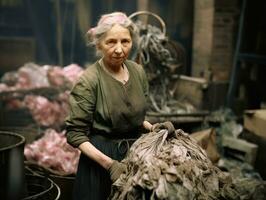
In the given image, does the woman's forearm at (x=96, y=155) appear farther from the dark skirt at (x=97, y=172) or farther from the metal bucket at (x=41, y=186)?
the metal bucket at (x=41, y=186)

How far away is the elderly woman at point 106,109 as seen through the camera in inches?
154

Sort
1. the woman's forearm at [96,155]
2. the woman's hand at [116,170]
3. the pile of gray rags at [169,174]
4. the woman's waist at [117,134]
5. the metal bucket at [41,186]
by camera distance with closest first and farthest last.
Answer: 1. the pile of gray rags at [169,174]
2. the woman's hand at [116,170]
3. the woman's forearm at [96,155]
4. the woman's waist at [117,134]
5. the metal bucket at [41,186]

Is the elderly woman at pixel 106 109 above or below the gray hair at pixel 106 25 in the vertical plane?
below

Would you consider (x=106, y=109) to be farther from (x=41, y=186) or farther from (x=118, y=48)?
(x=41, y=186)

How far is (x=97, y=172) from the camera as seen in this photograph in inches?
165

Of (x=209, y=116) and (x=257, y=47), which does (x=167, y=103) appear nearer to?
(x=209, y=116)

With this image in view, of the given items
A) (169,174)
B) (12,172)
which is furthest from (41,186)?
(169,174)

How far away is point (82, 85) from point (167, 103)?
14.2ft

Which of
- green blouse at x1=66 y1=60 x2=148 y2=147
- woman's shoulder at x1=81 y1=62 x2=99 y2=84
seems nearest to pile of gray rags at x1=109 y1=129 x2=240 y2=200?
green blouse at x1=66 y1=60 x2=148 y2=147

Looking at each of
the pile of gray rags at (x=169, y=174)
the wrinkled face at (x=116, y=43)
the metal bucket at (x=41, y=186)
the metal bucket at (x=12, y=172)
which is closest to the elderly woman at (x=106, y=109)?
the wrinkled face at (x=116, y=43)

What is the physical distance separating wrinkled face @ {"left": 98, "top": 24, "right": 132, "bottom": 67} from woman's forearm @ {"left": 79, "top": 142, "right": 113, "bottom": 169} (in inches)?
31.1

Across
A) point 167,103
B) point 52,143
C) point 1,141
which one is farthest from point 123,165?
point 167,103

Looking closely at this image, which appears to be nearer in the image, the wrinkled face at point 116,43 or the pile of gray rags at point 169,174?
the pile of gray rags at point 169,174

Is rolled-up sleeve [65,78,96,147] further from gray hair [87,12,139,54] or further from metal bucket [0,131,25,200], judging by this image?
metal bucket [0,131,25,200]
